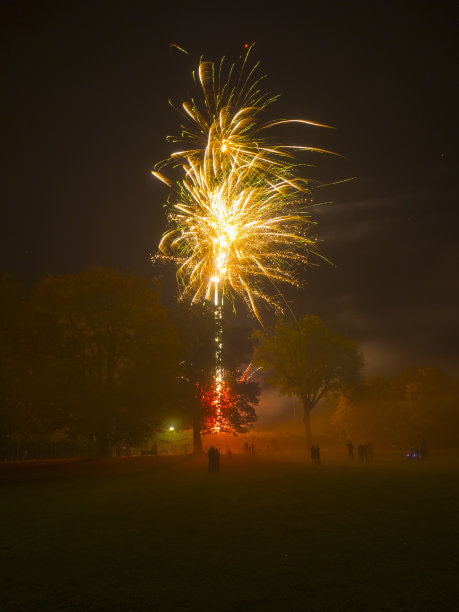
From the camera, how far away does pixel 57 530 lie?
11398mm

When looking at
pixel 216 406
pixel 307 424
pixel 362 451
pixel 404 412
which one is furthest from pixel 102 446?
pixel 404 412

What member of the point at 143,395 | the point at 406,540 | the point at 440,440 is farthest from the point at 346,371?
the point at 406,540

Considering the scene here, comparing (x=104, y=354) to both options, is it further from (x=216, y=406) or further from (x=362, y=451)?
(x=362, y=451)

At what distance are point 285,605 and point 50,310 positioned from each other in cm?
2842

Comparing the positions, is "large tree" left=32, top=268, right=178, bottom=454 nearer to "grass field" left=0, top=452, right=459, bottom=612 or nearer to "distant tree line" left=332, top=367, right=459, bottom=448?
"grass field" left=0, top=452, right=459, bottom=612

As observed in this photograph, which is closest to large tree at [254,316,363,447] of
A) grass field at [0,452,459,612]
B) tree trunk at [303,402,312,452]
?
tree trunk at [303,402,312,452]

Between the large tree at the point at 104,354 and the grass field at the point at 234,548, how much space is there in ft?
40.6

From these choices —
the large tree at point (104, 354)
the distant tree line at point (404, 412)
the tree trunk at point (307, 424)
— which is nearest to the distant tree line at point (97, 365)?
→ the large tree at point (104, 354)

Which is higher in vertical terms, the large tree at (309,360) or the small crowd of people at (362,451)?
the large tree at (309,360)

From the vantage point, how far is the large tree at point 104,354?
3086 cm

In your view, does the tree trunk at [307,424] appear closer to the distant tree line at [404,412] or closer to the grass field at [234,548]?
the distant tree line at [404,412]

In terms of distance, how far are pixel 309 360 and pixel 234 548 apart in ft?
152

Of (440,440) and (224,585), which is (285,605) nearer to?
(224,585)

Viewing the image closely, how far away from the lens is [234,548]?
9.41m
